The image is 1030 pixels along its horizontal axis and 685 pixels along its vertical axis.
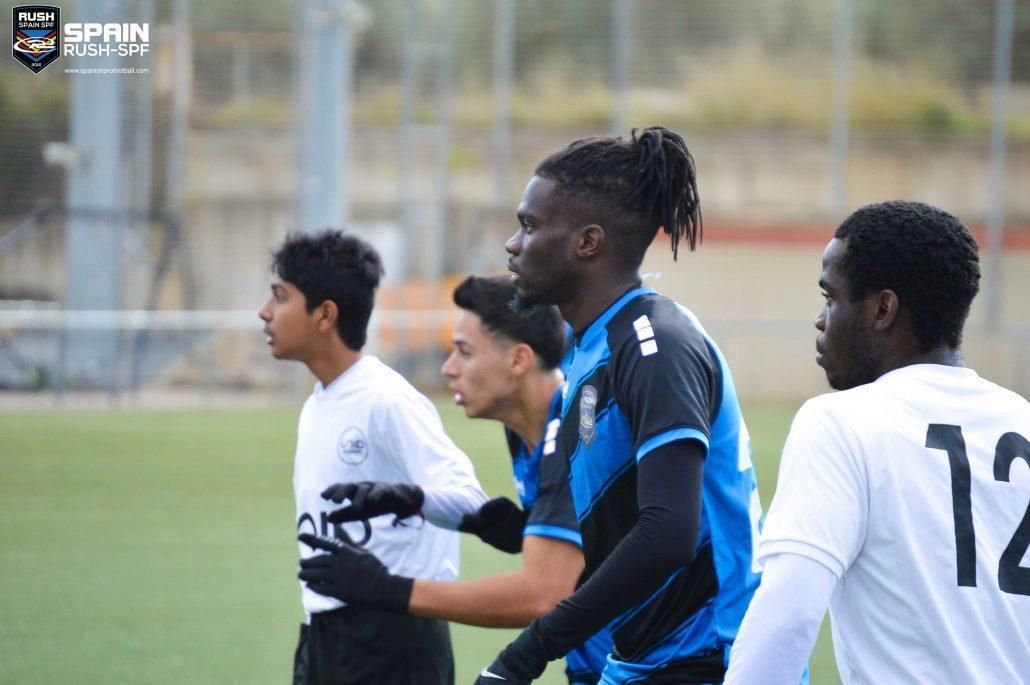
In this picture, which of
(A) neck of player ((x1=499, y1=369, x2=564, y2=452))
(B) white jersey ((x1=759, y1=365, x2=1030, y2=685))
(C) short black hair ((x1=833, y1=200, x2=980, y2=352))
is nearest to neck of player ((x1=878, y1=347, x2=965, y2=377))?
(C) short black hair ((x1=833, y1=200, x2=980, y2=352))

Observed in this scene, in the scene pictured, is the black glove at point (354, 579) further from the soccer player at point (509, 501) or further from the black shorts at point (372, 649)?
the black shorts at point (372, 649)

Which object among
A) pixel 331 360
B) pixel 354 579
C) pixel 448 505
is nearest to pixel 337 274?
pixel 331 360

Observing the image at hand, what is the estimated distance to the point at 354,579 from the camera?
303 centimetres

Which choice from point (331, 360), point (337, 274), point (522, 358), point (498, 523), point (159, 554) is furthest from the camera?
point (159, 554)

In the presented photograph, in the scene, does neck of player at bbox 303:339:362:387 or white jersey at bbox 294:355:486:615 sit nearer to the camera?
white jersey at bbox 294:355:486:615

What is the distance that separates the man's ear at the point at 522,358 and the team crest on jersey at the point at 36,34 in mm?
13752

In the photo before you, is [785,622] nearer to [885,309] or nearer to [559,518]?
[885,309]

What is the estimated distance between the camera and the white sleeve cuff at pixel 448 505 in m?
3.89

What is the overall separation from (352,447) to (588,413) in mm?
1706

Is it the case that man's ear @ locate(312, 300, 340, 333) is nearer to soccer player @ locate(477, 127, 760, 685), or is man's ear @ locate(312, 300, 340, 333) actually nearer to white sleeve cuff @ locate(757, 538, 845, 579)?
soccer player @ locate(477, 127, 760, 685)

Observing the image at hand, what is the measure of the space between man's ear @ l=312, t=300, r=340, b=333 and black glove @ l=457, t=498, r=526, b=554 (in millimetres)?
1134

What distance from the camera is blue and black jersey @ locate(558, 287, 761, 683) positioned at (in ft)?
9.06

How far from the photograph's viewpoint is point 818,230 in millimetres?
24125

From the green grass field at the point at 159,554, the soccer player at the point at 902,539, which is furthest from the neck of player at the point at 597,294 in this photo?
the green grass field at the point at 159,554
